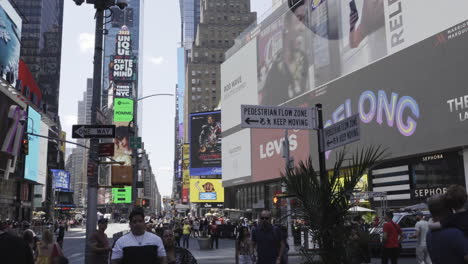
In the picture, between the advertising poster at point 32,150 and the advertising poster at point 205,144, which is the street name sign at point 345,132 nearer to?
the advertising poster at point 32,150

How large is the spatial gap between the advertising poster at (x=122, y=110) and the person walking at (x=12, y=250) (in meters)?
152

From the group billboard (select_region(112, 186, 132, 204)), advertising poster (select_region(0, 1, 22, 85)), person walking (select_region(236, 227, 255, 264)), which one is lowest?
person walking (select_region(236, 227, 255, 264))

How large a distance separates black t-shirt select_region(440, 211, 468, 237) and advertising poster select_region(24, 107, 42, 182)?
7178 centimetres

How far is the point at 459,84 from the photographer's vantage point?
3002cm

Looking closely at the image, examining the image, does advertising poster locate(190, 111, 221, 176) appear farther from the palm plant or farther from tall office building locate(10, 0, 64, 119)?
the palm plant

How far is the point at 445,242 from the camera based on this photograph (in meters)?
4.34

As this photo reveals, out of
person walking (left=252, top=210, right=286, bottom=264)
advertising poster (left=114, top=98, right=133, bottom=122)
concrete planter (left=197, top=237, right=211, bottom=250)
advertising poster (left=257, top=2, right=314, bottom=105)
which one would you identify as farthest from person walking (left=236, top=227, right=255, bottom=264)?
advertising poster (left=114, top=98, right=133, bottom=122)

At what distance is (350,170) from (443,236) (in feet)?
10.6

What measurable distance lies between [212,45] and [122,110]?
1429 inches

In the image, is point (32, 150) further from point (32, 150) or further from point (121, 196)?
point (121, 196)

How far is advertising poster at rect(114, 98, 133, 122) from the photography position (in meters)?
155

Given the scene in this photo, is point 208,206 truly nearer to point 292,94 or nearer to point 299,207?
point 292,94

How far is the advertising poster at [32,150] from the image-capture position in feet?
234

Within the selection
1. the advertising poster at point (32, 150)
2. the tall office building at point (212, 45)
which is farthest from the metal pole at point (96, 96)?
the tall office building at point (212, 45)
